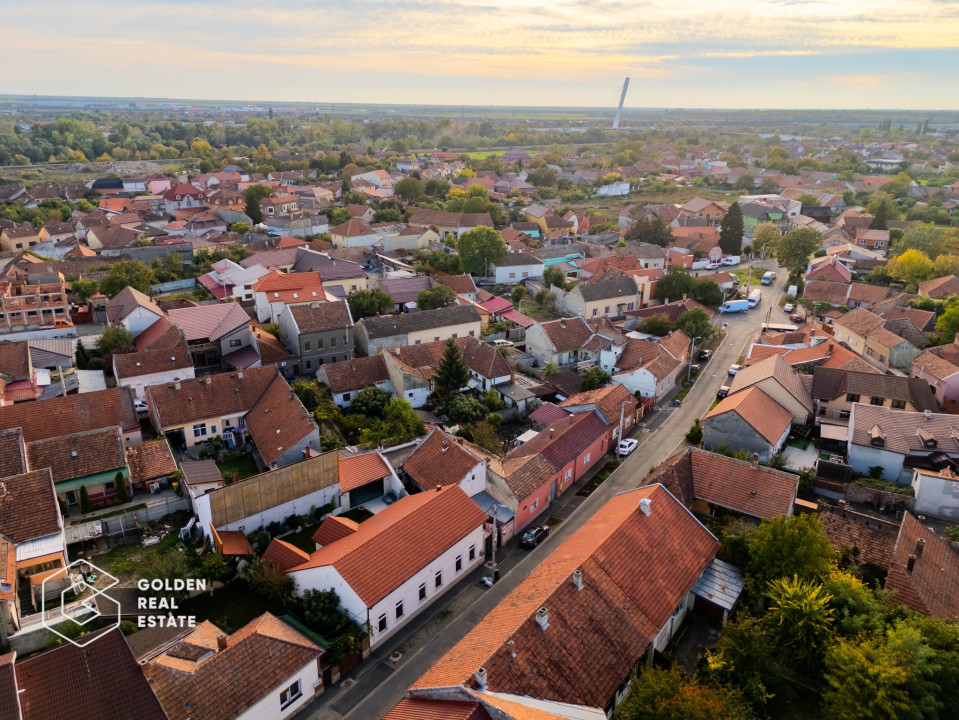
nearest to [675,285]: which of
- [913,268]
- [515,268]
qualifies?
[515,268]

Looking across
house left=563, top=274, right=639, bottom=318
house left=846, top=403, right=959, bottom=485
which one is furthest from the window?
house left=563, top=274, right=639, bottom=318

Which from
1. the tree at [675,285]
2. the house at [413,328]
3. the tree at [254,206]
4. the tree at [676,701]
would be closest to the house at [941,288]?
the tree at [675,285]

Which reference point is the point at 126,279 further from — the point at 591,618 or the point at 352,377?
the point at 591,618

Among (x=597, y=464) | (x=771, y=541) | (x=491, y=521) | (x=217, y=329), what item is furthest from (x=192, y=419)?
(x=771, y=541)

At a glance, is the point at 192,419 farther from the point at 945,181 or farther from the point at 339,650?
the point at 945,181

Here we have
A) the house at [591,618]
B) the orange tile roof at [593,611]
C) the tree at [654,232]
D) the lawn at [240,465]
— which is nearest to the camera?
the house at [591,618]

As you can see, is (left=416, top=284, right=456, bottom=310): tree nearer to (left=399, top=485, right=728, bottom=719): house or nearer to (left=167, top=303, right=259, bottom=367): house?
(left=167, top=303, right=259, bottom=367): house

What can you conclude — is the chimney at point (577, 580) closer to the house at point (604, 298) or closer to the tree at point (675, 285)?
the house at point (604, 298)
